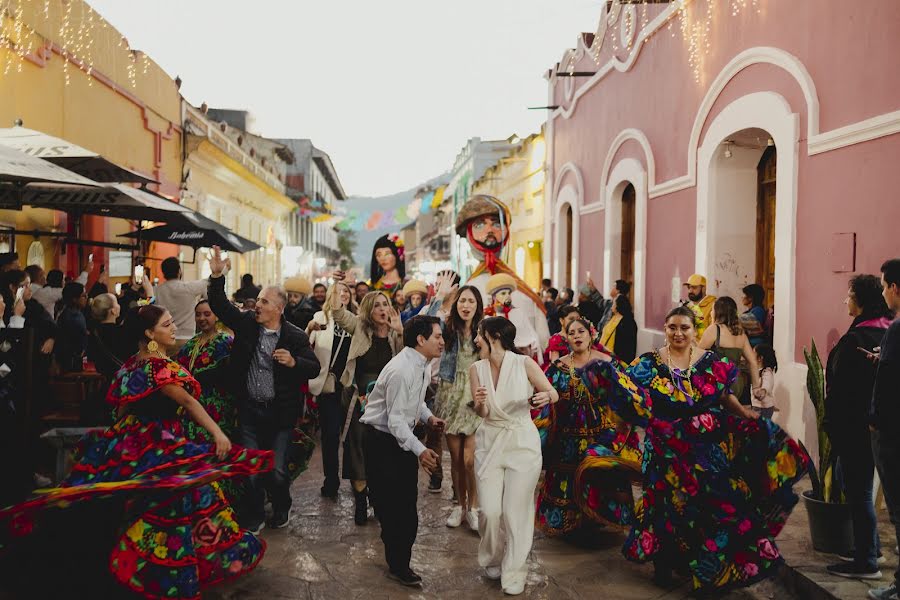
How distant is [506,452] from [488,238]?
10.8 ft

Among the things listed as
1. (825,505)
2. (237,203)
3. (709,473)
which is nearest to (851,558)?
(825,505)

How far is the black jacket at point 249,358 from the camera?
5551 mm

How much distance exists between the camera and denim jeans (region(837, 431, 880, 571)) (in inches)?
183

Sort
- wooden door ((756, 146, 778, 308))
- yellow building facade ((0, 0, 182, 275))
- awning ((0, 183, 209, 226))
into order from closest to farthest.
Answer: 1. awning ((0, 183, 209, 226))
2. wooden door ((756, 146, 778, 308))
3. yellow building facade ((0, 0, 182, 275))

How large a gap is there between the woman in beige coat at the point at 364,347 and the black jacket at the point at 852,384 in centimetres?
302

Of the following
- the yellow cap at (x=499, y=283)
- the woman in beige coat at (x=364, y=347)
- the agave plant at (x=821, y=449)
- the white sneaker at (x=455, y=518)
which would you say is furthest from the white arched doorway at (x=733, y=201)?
the white sneaker at (x=455, y=518)

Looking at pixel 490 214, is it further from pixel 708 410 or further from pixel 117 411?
pixel 117 411

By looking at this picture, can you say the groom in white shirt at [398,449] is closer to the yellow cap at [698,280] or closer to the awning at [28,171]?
the awning at [28,171]

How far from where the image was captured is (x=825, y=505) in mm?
5109

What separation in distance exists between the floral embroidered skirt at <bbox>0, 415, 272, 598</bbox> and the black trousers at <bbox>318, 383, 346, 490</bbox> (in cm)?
229

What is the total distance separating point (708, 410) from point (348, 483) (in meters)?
3.52

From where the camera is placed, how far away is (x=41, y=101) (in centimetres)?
1216

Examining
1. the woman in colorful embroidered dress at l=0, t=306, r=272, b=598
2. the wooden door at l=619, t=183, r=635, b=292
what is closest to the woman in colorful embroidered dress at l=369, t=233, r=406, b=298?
the woman in colorful embroidered dress at l=0, t=306, r=272, b=598

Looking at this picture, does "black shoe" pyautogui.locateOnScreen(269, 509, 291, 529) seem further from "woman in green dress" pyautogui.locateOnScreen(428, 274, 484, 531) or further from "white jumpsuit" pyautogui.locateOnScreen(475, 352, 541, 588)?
"white jumpsuit" pyautogui.locateOnScreen(475, 352, 541, 588)
